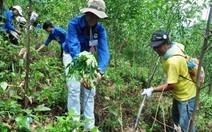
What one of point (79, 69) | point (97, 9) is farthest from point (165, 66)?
point (79, 69)

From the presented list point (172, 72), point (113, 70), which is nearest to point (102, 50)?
point (172, 72)

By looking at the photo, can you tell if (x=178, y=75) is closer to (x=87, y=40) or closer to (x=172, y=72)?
(x=172, y=72)

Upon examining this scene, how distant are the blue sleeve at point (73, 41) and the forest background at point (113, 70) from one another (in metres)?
0.47

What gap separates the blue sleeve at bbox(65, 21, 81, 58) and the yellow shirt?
1.21 metres

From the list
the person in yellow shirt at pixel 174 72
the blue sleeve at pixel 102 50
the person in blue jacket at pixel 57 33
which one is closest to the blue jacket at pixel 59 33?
the person in blue jacket at pixel 57 33

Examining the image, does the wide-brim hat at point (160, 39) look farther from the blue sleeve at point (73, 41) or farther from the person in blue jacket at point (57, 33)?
the person in blue jacket at point (57, 33)

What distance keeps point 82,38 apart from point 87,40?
0.24 feet

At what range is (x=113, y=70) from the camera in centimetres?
618

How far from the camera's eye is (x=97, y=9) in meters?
3.29

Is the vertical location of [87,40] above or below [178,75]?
above

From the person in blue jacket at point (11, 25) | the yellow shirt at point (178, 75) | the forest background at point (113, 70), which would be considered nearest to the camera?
the yellow shirt at point (178, 75)

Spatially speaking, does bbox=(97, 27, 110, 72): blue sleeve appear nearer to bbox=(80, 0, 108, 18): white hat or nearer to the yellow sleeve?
bbox=(80, 0, 108, 18): white hat

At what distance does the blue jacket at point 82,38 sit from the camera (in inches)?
131

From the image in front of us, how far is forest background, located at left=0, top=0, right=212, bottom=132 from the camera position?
365 cm
